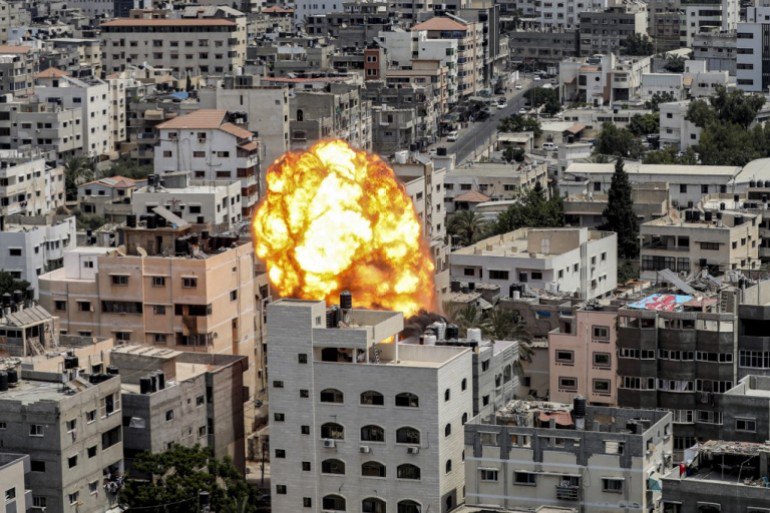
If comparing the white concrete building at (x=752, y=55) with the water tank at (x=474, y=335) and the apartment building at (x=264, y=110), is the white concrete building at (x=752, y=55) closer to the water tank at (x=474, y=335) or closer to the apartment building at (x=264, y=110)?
the apartment building at (x=264, y=110)

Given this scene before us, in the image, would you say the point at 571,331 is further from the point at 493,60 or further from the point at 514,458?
the point at 493,60

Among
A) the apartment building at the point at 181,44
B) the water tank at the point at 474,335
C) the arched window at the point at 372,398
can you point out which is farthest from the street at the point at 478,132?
the arched window at the point at 372,398

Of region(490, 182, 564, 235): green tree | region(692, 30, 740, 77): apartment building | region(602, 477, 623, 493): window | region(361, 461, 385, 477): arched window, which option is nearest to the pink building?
region(361, 461, 385, 477): arched window

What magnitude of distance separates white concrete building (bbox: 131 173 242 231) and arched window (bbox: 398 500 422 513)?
28967 millimetres

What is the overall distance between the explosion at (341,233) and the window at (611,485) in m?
11.2

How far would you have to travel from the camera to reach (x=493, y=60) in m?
158

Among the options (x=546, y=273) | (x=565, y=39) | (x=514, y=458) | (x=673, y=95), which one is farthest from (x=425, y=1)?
(x=514, y=458)

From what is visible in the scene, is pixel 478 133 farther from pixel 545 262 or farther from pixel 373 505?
pixel 373 505

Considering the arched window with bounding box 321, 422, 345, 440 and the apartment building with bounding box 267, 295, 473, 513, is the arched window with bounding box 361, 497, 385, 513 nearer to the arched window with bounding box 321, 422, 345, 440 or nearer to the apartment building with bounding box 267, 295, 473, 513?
the apartment building with bounding box 267, 295, 473, 513

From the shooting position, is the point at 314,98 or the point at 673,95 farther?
the point at 673,95

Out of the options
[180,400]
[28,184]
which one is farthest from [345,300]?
[28,184]

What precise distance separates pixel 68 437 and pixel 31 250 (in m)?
28.3

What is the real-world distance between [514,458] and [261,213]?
14.9 meters

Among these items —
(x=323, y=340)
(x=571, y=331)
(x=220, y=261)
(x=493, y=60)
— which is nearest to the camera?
(x=323, y=340)
